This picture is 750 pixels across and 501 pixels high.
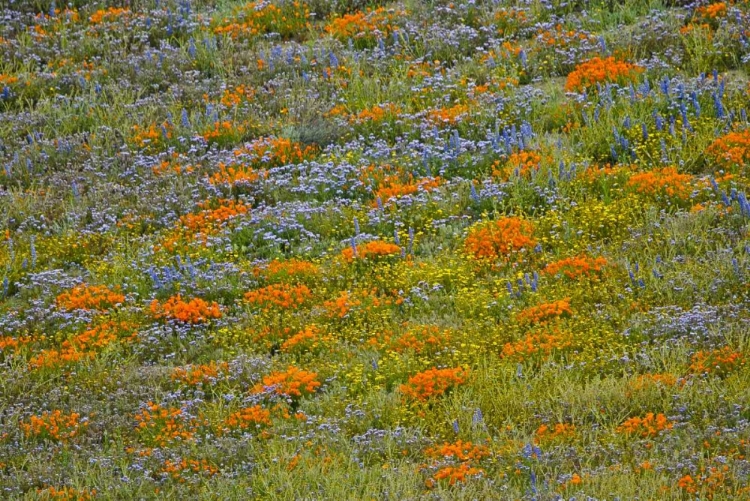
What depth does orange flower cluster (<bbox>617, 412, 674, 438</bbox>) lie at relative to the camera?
6.86m

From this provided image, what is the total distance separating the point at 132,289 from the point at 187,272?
1.67 ft

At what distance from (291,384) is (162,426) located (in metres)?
0.98

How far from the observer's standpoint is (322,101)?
12.4m

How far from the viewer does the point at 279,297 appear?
922 centimetres

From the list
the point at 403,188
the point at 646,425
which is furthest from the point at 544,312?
the point at 403,188

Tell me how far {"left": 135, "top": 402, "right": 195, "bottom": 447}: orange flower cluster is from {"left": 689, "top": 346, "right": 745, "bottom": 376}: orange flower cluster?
354 centimetres

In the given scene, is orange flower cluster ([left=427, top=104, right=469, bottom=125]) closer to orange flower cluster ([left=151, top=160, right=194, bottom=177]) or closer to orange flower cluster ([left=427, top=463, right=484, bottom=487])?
orange flower cluster ([left=151, top=160, right=194, bottom=177])

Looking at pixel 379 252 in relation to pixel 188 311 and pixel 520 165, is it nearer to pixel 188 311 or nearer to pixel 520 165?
pixel 188 311

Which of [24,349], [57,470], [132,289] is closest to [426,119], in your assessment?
[132,289]

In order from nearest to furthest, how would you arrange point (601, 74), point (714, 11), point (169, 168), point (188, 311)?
→ 1. point (188, 311)
2. point (169, 168)
3. point (601, 74)
4. point (714, 11)

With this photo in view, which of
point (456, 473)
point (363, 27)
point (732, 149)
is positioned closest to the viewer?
point (456, 473)

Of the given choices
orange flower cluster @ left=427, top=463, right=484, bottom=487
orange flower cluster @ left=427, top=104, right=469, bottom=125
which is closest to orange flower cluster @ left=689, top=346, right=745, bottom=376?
orange flower cluster @ left=427, top=463, right=484, bottom=487

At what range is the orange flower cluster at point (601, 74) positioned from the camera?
1178cm

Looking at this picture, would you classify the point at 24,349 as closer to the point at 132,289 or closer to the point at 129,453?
the point at 132,289
